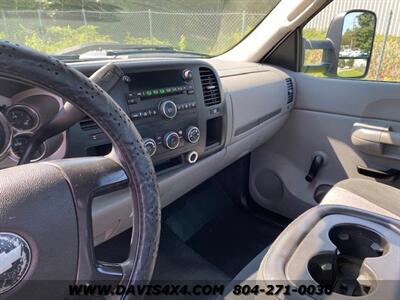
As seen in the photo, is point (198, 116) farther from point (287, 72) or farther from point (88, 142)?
point (287, 72)

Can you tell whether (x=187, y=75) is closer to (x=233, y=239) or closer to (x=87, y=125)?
(x=87, y=125)

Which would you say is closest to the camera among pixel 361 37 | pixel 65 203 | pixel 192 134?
pixel 65 203

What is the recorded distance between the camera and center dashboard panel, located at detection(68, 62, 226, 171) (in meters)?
1.10

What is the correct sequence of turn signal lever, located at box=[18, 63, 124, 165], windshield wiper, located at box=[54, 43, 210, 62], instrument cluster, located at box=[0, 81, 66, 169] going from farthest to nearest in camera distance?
windshield wiper, located at box=[54, 43, 210, 62] < instrument cluster, located at box=[0, 81, 66, 169] < turn signal lever, located at box=[18, 63, 124, 165]

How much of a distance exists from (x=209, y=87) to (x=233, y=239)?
990mm

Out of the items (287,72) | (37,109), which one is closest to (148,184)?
(37,109)

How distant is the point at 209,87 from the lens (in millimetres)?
1565

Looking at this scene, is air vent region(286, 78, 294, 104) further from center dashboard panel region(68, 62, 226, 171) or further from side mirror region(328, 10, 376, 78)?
center dashboard panel region(68, 62, 226, 171)

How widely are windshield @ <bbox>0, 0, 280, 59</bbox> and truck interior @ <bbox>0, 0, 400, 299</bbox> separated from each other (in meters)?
0.05

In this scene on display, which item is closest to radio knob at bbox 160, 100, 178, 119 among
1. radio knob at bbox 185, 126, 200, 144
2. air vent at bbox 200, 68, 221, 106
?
radio knob at bbox 185, 126, 200, 144

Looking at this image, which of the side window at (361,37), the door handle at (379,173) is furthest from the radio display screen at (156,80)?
the door handle at (379,173)

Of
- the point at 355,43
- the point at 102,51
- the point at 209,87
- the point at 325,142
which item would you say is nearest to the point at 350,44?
the point at 355,43

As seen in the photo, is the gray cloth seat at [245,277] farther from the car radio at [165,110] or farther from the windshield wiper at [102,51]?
the windshield wiper at [102,51]

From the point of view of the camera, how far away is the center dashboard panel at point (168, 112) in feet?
3.62
